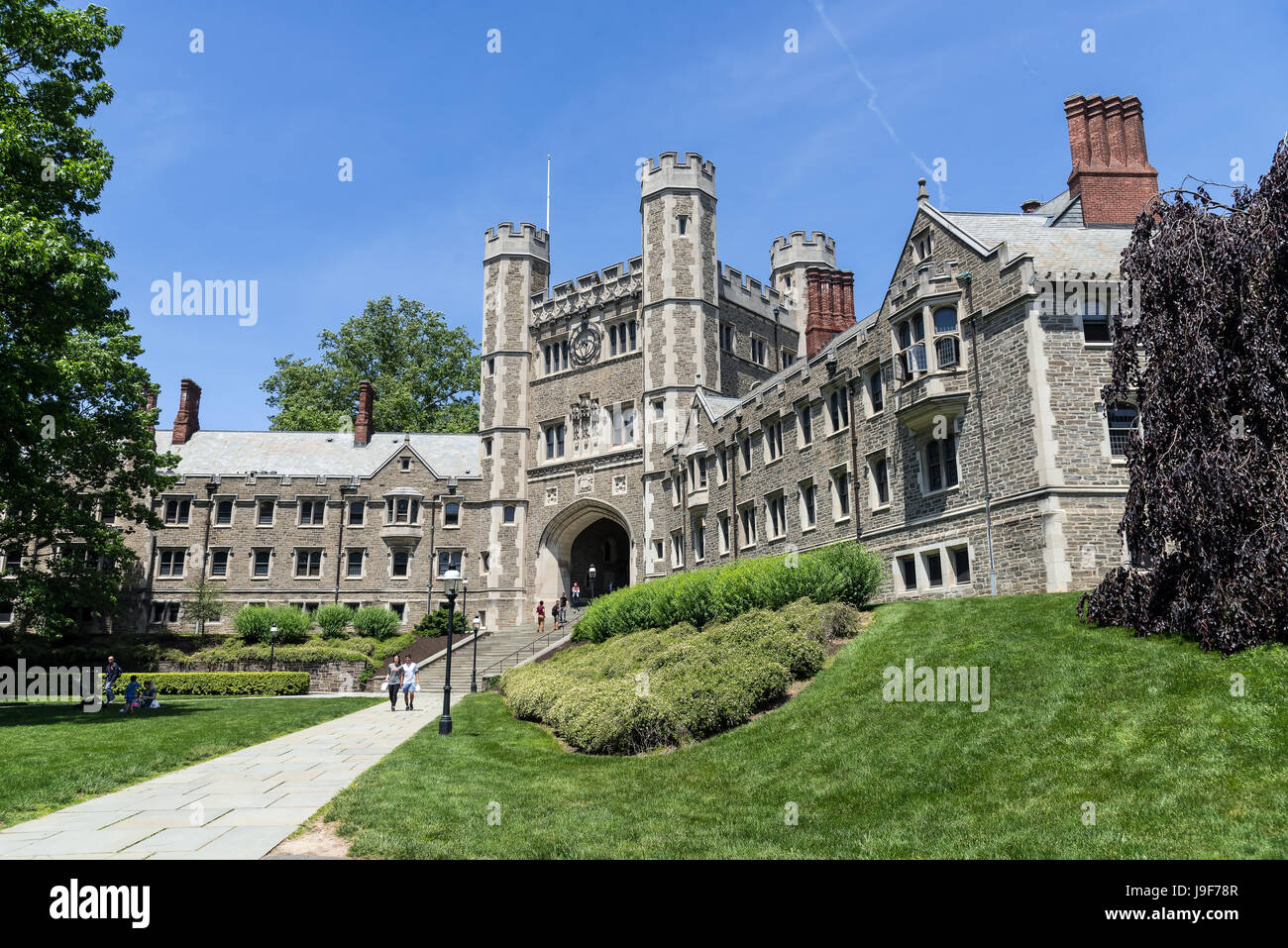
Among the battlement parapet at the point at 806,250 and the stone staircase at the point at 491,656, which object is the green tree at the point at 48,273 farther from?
the battlement parapet at the point at 806,250

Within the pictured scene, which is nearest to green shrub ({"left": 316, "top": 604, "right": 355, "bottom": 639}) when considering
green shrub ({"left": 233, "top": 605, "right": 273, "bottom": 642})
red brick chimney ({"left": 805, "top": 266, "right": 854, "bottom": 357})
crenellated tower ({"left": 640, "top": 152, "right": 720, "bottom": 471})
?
green shrub ({"left": 233, "top": 605, "right": 273, "bottom": 642})

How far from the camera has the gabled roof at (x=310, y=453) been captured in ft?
176

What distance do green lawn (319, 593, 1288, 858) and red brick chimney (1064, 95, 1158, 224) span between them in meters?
14.4

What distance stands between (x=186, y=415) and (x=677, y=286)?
34.0 m

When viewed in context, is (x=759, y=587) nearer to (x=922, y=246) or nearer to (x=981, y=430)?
(x=981, y=430)

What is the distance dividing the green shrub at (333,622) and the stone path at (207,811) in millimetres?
29713

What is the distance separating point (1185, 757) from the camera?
905cm

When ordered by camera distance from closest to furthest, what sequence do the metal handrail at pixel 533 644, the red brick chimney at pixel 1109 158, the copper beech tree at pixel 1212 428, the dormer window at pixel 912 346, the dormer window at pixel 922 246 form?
the copper beech tree at pixel 1212 428 → the dormer window at pixel 912 346 → the red brick chimney at pixel 1109 158 → the dormer window at pixel 922 246 → the metal handrail at pixel 533 644

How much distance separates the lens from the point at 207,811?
9.83m

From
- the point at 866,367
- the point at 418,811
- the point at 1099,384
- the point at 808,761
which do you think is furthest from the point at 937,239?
the point at 418,811

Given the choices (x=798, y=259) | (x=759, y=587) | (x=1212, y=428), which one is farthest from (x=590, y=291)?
(x=1212, y=428)

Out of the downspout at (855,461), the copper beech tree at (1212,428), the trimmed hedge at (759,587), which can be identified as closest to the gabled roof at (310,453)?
the trimmed hedge at (759,587)

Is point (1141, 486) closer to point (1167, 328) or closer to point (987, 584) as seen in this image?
point (1167, 328)
